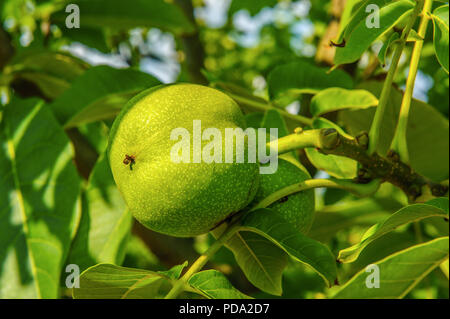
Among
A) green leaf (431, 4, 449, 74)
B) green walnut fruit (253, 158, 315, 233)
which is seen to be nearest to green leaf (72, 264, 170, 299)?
green walnut fruit (253, 158, 315, 233)

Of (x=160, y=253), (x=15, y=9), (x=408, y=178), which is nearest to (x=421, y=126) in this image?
(x=408, y=178)

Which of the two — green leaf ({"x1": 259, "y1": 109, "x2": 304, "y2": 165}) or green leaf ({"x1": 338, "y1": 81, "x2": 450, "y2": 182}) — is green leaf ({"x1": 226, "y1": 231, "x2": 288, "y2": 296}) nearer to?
green leaf ({"x1": 259, "y1": 109, "x2": 304, "y2": 165})

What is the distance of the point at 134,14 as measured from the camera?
2.07 m

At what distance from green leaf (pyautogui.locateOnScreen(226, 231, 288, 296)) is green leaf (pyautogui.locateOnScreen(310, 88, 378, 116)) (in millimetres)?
427

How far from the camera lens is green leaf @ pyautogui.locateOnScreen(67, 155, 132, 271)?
4.74 ft

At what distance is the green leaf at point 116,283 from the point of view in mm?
1055

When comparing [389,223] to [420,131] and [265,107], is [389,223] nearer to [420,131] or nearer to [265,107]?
[265,107]

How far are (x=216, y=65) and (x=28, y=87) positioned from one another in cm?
279

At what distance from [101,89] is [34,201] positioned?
405mm

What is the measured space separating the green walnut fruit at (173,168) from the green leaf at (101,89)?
0.40 meters

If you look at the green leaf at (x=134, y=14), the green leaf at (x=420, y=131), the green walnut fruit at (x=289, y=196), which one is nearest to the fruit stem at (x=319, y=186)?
the green walnut fruit at (x=289, y=196)
